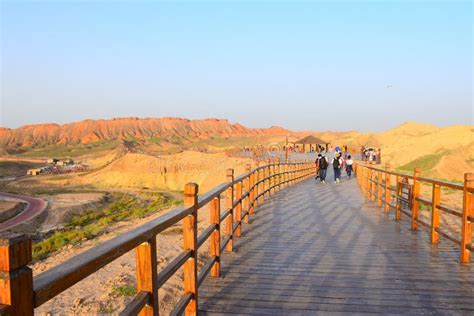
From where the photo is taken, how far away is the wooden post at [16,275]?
147 cm

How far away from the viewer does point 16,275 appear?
150 cm

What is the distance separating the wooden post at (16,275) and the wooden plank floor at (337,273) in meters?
2.88

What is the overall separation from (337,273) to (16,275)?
460 centimetres

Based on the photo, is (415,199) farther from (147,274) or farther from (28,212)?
(28,212)

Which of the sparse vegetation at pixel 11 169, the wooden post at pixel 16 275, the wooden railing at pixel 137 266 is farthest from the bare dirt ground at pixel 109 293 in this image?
the sparse vegetation at pixel 11 169

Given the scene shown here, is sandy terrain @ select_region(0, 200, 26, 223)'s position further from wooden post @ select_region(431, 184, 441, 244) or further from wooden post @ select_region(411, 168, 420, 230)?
wooden post @ select_region(431, 184, 441, 244)

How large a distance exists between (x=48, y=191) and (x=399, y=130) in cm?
6869

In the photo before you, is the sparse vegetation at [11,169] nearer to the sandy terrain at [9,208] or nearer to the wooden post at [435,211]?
the sandy terrain at [9,208]

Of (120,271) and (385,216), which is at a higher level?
Answer: (385,216)

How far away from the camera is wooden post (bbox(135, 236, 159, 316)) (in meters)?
2.67

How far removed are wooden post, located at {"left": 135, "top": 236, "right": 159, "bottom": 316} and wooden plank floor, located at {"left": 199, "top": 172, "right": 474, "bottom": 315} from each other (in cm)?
161

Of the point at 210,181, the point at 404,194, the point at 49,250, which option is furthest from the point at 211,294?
the point at 210,181

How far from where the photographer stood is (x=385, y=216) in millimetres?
10391

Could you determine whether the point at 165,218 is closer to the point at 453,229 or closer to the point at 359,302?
the point at 359,302
